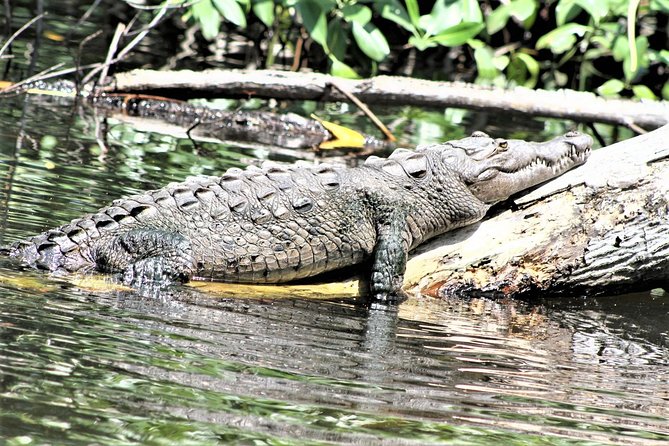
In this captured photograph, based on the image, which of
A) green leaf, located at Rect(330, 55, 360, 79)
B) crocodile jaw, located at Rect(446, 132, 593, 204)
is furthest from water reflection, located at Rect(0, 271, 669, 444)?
green leaf, located at Rect(330, 55, 360, 79)

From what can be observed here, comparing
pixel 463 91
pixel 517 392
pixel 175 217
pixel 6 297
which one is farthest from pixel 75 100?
pixel 517 392

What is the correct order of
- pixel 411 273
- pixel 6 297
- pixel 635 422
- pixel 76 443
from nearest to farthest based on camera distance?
pixel 76 443
pixel 635 422
pixel 6 297
pixel 411 273

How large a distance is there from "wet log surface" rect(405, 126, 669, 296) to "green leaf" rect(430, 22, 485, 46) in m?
4.44

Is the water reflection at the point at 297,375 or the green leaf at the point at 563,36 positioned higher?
the green leaf at the point at 563,36

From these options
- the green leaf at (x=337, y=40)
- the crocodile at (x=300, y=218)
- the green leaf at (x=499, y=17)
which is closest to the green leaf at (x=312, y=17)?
the green leaf at (x=337, y=40)

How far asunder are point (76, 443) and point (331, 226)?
2943 mm

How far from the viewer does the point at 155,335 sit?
180 inches

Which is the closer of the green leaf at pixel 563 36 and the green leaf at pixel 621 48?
the green leaf at pixel 563 36

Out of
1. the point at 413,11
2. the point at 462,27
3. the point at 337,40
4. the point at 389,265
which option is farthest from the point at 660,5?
the point at 389,265

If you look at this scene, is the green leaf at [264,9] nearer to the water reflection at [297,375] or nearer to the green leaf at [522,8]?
the green leaf at [522,8]

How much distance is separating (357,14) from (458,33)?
1.03 meters

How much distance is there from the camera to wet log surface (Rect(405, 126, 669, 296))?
602cm

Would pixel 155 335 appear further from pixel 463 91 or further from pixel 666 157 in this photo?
pixel 463 91

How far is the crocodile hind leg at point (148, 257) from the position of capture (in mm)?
5660
